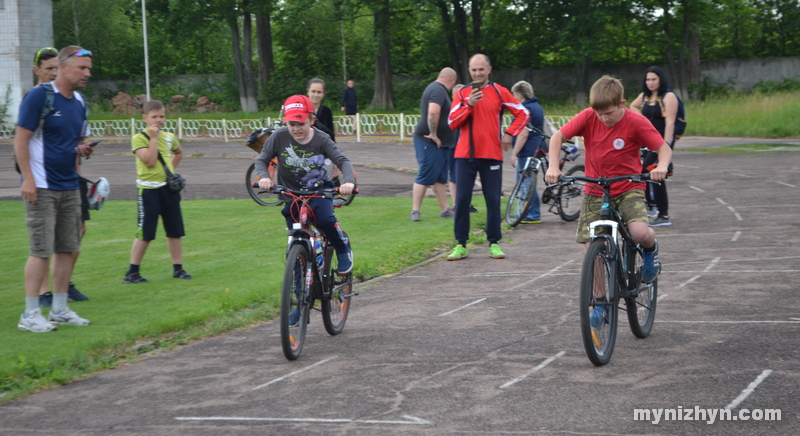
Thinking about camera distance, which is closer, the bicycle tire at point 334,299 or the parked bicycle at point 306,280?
the parked bicycle at point 306,280

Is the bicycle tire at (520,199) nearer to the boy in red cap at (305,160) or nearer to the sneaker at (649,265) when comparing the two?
the sneaker at (649,265)

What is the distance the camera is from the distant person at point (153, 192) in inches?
326

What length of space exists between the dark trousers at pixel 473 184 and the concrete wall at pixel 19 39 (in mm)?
38176

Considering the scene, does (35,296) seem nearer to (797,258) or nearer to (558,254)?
(558,254)

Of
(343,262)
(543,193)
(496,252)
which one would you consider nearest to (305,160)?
(343,262)

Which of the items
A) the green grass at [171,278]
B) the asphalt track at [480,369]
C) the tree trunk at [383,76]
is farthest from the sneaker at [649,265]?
the tree trunk at [383,76]

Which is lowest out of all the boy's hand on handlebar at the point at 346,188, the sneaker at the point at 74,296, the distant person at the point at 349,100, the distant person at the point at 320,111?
the sneaker at the point at 74,296

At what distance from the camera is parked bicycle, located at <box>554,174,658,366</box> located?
517 centimetres

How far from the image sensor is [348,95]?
Answer: 35.4 m

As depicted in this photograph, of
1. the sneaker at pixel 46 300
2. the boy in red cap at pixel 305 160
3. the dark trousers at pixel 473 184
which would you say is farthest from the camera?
the dark trousers at pixel 473 184

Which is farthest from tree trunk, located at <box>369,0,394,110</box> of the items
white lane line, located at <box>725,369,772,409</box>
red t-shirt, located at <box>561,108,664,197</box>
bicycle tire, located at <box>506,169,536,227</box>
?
white lane line, located at <box>725,369,772,409</box>

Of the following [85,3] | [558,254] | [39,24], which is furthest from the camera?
[85,3]

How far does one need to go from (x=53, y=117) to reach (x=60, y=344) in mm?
1779

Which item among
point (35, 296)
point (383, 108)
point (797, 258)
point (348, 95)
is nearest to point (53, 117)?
point (35, 296)
